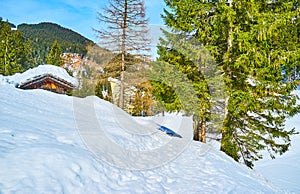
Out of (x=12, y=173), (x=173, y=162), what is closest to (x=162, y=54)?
(x=173, y=162)

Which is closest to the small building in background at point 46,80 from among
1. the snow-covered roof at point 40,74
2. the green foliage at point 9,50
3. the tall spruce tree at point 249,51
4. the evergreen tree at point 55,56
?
the snow-covered roof at point 40,74

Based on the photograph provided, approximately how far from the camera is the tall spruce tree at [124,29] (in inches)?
630

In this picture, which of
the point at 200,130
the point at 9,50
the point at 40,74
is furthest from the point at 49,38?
the point at 200,130

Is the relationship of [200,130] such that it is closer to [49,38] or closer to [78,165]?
[78,165]

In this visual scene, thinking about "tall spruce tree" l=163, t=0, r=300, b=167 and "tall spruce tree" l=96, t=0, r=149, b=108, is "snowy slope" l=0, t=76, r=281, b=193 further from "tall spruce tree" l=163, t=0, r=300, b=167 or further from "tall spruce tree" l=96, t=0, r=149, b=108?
"tall spruce tree" l=96, t=0, r=149, b=108

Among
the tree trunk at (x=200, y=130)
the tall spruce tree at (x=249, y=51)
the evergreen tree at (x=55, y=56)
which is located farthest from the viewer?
the evergreen tree at (x=55, y=56)

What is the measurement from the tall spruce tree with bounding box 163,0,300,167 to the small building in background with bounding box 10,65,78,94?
1470 cm

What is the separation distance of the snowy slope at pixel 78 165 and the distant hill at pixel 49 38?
37180mm

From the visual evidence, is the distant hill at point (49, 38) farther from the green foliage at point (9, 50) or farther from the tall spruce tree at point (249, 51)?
the tall spruce tree at point (249, 51)

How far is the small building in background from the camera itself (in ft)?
67.7

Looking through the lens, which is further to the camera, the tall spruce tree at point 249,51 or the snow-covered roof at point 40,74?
the snow-covered roof at point 40,74

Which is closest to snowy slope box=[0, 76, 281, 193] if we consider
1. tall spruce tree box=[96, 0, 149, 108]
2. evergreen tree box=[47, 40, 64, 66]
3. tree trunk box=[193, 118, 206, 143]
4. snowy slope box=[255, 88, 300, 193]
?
tree trunk box=[193, 118, 206, 143]

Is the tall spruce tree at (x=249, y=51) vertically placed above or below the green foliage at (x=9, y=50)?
below

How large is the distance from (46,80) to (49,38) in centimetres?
8394
